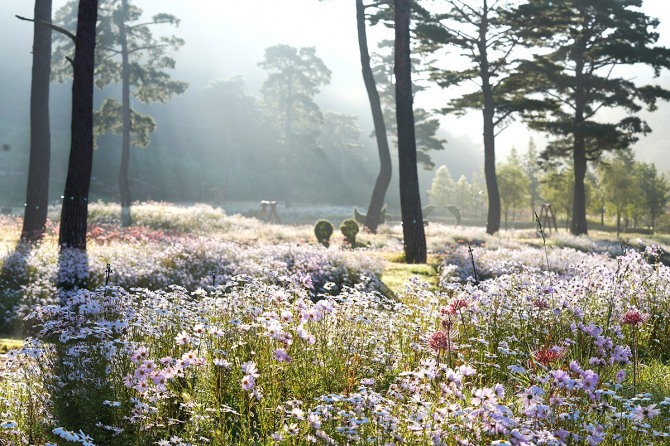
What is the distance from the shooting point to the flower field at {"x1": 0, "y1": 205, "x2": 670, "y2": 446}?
3389 millimetres

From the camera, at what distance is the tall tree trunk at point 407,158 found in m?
15.5

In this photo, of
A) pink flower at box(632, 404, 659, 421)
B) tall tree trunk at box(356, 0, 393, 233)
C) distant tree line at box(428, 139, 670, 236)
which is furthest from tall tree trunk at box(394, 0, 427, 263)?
distant tree line at box(428, 139, 670, 236)

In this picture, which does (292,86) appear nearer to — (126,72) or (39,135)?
(126,72)

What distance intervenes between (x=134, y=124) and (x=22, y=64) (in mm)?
76989

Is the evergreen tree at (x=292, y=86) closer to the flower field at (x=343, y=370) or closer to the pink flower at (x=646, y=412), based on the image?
the flower field at (x=343, y=370)

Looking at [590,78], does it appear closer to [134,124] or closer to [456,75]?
[456,75]

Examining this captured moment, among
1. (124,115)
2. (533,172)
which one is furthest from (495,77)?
(533,172)

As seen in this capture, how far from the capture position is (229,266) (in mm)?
11961

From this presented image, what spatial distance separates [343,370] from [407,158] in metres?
11.3

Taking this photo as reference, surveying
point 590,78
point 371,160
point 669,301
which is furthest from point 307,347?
point 371,160

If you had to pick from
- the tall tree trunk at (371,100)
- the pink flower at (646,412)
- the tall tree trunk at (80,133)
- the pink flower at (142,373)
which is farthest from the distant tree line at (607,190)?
the pink flower at (142,373)

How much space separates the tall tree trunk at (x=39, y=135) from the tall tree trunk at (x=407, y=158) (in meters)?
9.70

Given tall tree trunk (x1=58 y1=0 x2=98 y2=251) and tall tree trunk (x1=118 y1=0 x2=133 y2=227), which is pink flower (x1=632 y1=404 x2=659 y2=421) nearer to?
tall tree trunk (x1=58 y1=0 x2=98 y2=251)

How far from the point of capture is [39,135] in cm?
1664
